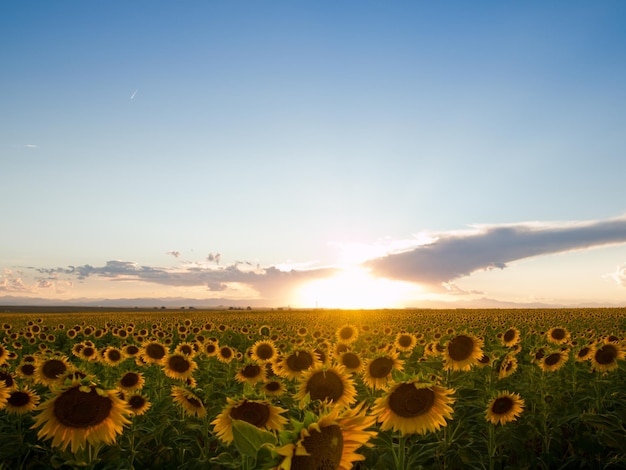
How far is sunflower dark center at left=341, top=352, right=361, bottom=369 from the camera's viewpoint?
9867mm

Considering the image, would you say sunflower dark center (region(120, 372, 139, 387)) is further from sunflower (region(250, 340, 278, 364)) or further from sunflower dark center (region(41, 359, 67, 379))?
sunflower (region(250, 340, 278, 364))

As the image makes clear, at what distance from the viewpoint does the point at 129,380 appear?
32.8ft

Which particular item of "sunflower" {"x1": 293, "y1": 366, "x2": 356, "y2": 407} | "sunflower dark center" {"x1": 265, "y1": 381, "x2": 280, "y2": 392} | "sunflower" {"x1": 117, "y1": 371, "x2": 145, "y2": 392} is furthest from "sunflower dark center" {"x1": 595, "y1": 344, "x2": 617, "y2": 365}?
"sunflower" {"x1": 117, "y1": 371, "x2": 145, "y2": 392}

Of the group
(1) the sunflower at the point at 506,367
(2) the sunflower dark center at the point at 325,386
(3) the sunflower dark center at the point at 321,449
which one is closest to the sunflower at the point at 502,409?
(1) the sunflower at the point at 506,367

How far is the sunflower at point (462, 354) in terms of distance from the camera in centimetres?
914

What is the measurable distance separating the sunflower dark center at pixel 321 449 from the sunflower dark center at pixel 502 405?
603cm

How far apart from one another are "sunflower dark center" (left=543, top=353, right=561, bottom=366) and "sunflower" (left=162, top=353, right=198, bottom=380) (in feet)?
27.0

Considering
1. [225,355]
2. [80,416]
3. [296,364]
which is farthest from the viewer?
[225,355]

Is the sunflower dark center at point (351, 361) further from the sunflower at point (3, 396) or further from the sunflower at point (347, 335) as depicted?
the sunflower at point (347, 335)

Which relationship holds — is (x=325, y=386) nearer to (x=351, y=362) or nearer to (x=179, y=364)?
(x=351, y=362)

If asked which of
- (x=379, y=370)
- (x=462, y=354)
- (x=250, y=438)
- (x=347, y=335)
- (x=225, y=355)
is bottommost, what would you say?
(x=225, y=355)

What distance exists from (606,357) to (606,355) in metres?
0.05

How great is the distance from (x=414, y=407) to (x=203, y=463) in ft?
9.38

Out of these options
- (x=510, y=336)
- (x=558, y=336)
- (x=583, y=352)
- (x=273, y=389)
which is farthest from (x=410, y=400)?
(x=558, y=336)
